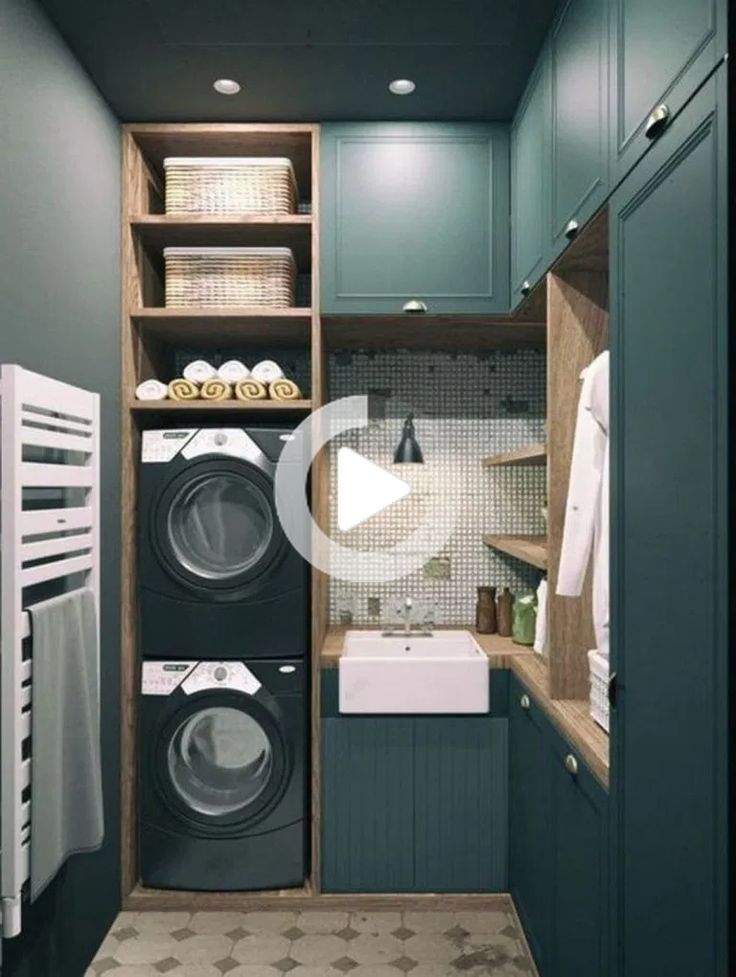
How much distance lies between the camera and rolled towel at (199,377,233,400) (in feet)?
9.00

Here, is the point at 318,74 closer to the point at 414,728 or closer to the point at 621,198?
the point at 621,198

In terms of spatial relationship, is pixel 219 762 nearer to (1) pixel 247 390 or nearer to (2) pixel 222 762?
(2) pixel 222 762

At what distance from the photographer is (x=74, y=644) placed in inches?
76.2

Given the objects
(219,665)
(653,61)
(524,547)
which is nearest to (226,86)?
(653,61)

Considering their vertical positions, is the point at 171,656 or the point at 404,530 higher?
the point at 404,530

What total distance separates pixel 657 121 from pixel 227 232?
1.82 metres

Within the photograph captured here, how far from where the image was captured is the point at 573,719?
6.38 feet

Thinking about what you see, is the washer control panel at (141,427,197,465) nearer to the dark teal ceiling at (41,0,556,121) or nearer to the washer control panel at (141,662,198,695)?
the washer control panel at (141,662,198,695)

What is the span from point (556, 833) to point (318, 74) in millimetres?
2321

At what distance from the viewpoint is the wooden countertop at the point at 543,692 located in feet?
5.63

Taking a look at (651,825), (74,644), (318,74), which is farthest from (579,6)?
(74,644)

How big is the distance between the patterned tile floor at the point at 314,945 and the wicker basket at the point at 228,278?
216cm

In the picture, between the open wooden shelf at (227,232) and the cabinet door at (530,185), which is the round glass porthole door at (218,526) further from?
the cabinet door at (530,185)

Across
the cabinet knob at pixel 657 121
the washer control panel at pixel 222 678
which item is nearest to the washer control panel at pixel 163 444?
the washer control panel at pixel 222 678
